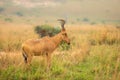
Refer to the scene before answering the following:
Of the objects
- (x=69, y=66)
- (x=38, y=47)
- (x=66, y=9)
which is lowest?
(x=66, y=9)

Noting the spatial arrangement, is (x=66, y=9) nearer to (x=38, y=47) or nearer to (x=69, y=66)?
(x=69, y=66)

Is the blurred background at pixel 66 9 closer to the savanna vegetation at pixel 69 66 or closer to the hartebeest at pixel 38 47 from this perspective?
the savanna vegetation at pixel 69 66

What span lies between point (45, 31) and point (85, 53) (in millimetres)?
7026

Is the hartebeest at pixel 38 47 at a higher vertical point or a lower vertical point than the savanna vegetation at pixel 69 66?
higher

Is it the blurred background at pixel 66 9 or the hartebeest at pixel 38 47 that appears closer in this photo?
the hartebeest at pixel 38 47

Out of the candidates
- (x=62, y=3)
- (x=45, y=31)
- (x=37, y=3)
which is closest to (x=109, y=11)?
(x=62, y=3)

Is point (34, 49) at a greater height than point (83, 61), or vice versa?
point (34, 49)

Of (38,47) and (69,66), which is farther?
(69,66)

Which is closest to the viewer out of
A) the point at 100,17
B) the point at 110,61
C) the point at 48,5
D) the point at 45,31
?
the point at 110,61

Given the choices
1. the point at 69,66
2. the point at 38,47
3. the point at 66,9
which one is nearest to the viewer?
the point at 38,47

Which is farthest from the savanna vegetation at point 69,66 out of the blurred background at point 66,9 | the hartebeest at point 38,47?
the blurred background at point 66,9

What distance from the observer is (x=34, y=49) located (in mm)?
9289

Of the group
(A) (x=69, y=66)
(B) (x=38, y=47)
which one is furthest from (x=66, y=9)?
(B) (x=38, y=47)

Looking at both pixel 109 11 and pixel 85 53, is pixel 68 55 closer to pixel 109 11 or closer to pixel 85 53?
pixel 85 53
